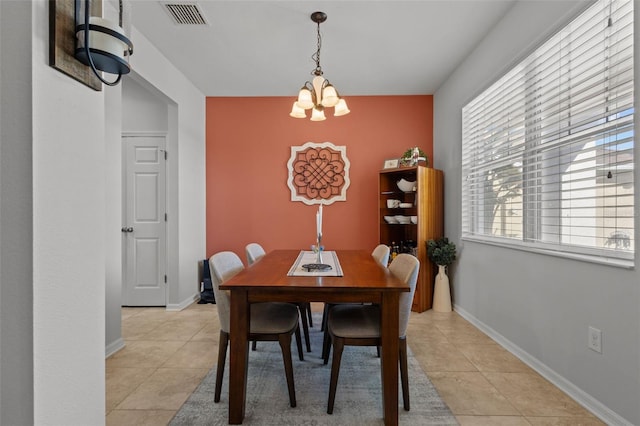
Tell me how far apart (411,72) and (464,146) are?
102 centimetres

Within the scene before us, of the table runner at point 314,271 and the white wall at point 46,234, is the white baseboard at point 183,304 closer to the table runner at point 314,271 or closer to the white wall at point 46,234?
the table runner at point 314,271

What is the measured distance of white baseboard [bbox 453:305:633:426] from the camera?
1729mm

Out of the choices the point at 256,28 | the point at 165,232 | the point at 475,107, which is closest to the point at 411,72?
the point at 475,107

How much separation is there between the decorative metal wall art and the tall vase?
5.02 feet

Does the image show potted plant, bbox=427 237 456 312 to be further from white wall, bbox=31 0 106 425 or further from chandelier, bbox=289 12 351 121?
white wall, bbox=31 0 106 425

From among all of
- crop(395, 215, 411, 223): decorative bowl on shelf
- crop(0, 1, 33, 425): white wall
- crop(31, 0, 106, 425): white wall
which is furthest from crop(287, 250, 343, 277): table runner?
crop(395, 215, 411, 223): decorative bowl on shelf

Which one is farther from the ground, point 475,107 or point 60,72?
point 475,107

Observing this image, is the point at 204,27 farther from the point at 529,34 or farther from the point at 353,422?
the point at 353,422

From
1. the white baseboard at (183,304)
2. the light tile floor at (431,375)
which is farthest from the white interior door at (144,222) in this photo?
the light tile floor at (431,375)

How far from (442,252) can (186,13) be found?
10.8 feet

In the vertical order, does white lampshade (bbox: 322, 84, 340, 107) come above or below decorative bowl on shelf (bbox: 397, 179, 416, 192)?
above

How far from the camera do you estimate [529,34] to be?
2.42 metres

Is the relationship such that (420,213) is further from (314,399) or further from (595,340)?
(314,399)

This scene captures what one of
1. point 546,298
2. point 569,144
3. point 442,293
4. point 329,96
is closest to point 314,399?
point 546,298
